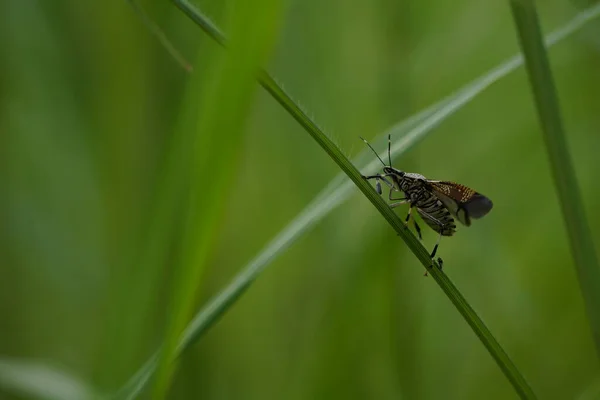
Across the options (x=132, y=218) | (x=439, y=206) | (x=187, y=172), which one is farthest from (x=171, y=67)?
(x=187, y=172)

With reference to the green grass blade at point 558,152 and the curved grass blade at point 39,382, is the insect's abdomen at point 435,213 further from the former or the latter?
the curved grass blade at point 39,382

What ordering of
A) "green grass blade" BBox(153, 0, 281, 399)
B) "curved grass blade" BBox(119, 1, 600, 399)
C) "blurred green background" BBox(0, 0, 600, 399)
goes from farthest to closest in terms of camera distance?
"blurred green background" BBox(0, 0, 600, 399)
"curved grass blade" BBox(119, 1, 600, 399)
"green grass blade" BBox(153, 0, 281, 399)

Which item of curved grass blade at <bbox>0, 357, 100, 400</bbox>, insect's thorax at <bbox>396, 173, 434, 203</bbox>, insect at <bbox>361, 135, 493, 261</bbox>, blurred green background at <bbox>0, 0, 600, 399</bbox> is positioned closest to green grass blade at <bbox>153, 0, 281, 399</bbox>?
curved grass blade at <bbox>0, 357, 100, 400</bbox>

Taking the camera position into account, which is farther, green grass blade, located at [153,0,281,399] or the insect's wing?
the insect's wing

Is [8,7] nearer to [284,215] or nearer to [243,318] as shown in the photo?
[284,215]

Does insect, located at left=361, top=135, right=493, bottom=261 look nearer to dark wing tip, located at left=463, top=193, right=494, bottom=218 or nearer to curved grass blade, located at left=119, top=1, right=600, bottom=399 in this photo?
dark wing tip, located at left=463, top=193, right=494, bottom=218

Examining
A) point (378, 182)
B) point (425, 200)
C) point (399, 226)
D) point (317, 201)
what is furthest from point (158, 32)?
point (425, 200)
